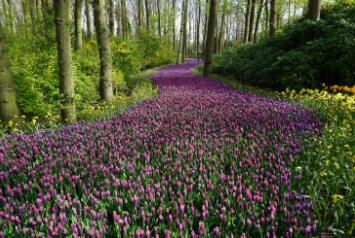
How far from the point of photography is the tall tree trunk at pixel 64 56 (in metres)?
5.50

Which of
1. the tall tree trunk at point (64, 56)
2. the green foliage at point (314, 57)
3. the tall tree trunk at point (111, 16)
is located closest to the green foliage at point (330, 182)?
the green foliage at point (314, 57)

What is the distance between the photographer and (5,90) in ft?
18.9

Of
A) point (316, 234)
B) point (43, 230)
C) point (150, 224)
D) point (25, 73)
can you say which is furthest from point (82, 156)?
point (25, 73)

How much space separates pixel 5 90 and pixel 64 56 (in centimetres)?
138

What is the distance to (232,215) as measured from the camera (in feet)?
7.61

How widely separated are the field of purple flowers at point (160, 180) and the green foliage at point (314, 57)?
3771mm

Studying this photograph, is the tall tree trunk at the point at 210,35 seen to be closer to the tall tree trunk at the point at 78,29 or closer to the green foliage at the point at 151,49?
the tall tree trunk at the point at 78,29

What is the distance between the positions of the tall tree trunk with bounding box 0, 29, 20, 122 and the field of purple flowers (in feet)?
6.27

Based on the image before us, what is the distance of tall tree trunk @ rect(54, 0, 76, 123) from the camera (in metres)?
5.50

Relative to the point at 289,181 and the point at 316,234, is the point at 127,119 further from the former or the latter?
the point at 316,234

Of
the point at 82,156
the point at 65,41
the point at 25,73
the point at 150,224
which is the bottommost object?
the point at 150,224

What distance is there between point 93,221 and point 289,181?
1.70 metres

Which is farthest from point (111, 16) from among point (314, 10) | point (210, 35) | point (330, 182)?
point (330, 182)

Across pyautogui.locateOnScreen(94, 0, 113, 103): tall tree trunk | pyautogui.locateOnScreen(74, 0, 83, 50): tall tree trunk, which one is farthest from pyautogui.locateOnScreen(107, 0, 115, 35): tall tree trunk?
pyautogui.locateOnScreen(94, 0, 113, 103): tall tree trunk
